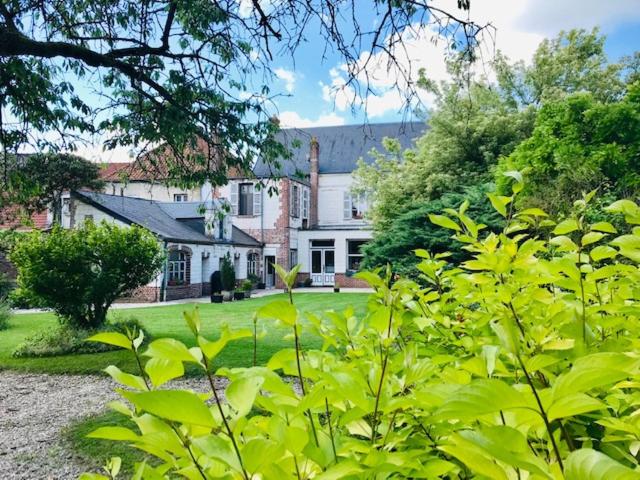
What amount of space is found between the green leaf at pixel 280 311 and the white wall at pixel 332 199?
30.1 metres

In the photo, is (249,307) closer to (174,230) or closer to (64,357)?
(174,230)

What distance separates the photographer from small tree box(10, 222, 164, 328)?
9922mm

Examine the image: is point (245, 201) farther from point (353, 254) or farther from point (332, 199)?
point (353, 254)

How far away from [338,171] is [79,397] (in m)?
25.7

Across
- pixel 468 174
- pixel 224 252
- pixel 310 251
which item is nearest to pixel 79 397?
pixel 468 174

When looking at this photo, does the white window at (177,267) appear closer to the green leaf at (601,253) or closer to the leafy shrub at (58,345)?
the leafy shrub at (58,345)

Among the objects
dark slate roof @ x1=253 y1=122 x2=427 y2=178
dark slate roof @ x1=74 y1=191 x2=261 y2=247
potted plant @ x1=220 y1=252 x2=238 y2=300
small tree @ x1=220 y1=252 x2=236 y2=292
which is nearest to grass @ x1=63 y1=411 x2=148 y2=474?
dark slate roof @ x1=74 y1=191 x2=261 y2=247

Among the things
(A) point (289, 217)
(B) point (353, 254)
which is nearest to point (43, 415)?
(A) point (289, 217)

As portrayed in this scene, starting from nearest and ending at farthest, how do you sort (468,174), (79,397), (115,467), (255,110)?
1. (115,467)
2. (79,397)
3. (255,110)
4. (468,174)

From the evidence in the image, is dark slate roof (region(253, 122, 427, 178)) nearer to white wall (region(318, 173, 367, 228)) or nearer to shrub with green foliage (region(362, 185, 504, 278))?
white wall (region(318, 173, 367, 228))

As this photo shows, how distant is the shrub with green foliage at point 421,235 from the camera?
11773 mm

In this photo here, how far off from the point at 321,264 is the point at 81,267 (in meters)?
21.5

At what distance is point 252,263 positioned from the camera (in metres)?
28.7

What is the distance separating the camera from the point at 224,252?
25.0 m
